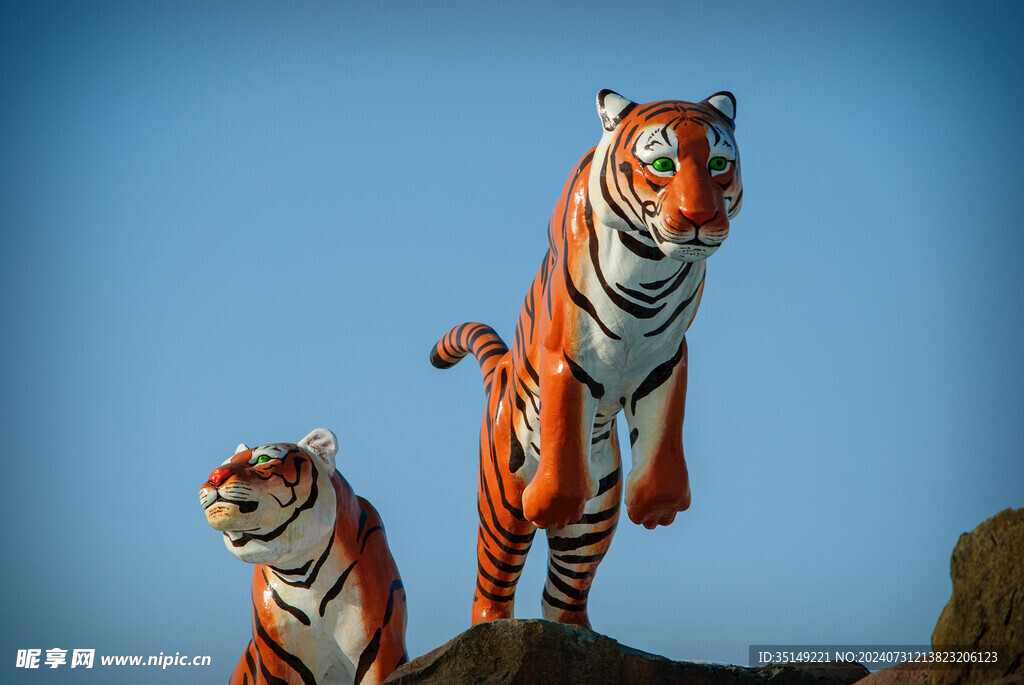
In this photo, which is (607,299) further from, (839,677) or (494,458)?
(839,677)

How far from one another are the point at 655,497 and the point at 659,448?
0.52ft

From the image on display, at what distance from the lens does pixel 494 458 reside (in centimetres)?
371

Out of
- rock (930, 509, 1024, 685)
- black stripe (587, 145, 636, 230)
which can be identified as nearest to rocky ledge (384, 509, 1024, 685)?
rock (930, 509, 1024, 685)

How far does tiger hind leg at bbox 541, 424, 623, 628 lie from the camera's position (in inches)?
145

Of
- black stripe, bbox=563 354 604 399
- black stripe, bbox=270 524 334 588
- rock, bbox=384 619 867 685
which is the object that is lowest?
rock, bbox=384 619 867 685

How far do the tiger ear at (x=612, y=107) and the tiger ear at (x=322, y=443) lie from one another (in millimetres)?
1866

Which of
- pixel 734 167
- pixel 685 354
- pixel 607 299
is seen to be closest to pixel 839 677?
pixel 685 354

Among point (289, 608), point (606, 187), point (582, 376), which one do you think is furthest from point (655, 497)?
point (289, 608)

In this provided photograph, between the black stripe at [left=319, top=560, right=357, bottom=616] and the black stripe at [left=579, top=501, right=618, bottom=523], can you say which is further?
the black stripe at [left=319, top=560, right=357, bottom=616]

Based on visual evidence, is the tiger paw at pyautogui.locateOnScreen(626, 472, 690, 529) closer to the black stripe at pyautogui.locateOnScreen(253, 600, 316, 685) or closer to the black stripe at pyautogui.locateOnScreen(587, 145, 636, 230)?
the black stripe at pyautogui.locateOnScreen(587, 145, 636, 230)

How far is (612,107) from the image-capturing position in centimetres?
321

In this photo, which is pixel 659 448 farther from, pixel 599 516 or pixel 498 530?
pixel 498 530

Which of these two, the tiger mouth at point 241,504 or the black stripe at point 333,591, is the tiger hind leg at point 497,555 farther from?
the tiger mouth at point 241,504

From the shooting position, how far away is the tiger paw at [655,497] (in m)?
3.28
